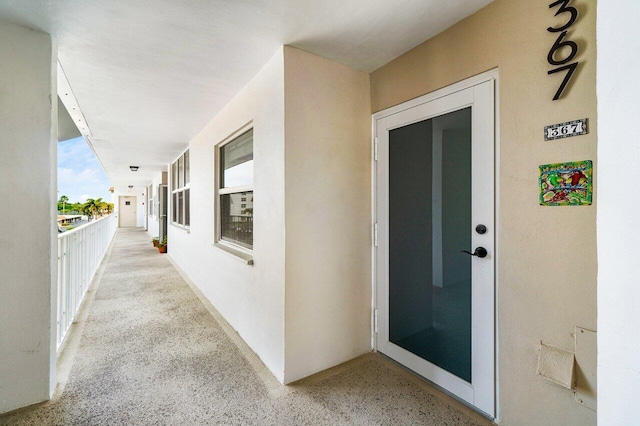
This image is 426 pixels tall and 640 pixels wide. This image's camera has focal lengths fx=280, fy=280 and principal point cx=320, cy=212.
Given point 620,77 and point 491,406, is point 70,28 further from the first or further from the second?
point 491,406

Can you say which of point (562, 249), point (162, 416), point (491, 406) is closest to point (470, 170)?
point (562, 249)

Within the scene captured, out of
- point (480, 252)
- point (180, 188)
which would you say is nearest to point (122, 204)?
point (180, 188)

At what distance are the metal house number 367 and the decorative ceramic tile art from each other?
1.09 feet

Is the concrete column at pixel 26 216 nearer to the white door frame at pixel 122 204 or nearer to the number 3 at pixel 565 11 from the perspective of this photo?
the number 3 at pixel 565 11

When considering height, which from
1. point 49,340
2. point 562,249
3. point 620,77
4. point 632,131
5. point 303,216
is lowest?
point 49,340

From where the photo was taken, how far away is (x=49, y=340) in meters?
1.78

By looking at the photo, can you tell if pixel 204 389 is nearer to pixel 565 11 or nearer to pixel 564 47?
pixel 564 47

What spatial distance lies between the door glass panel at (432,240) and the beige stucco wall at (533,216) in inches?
9.5

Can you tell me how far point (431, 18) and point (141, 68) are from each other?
7.10 feet

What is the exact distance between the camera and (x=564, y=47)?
1296mm

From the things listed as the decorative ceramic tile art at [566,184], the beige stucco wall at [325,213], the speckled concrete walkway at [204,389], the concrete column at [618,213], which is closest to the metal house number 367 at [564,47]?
the decorative ceramic tile art at [566,184]

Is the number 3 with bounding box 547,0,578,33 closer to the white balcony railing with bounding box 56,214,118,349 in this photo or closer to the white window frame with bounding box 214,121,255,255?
the white window frame with bounding box 214,121,255,255

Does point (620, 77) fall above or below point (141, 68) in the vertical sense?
below

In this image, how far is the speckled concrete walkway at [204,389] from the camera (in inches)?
→ 64.3
